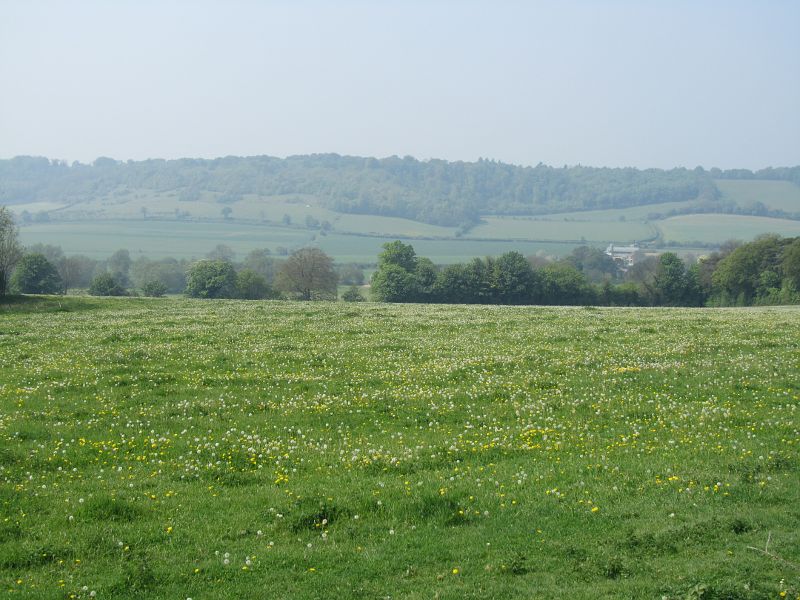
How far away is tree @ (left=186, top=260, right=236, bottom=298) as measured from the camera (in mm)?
89000

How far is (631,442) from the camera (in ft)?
43.8

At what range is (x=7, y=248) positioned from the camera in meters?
49.4

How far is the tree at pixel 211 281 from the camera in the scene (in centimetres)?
8900

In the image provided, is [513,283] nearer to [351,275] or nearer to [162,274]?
[351,275]

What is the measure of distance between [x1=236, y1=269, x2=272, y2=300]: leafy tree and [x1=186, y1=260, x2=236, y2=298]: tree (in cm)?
241

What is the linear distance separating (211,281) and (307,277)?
14.2 metres

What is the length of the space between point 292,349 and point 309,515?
15943 millimetres

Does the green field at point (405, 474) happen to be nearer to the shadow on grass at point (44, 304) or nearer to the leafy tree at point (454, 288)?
the shadow on grass at point (44, 304)

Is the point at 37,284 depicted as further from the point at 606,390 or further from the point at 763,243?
the point at 763,243

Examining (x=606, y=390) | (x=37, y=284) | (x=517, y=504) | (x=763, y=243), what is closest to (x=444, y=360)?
(x=606, y=390)

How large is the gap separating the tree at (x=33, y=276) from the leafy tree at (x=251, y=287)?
23414 millimetres

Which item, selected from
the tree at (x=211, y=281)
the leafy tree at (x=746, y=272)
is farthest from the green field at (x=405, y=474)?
the leafy tree at (x=746, y=272)

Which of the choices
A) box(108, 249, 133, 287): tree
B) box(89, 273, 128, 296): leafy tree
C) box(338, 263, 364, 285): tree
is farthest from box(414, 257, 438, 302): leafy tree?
box(108, 249, 133, 287): tree

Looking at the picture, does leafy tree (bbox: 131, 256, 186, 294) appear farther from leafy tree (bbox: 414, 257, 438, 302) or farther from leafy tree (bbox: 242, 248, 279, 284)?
leafy tree (bbox: 414, 257, 438, 302)
